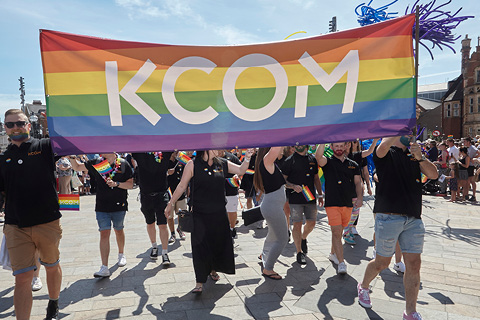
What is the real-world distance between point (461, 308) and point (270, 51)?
353 centimetres

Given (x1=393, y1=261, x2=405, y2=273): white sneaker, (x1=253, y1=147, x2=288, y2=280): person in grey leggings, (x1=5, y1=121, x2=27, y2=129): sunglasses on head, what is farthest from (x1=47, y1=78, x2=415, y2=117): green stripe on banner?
(x1=393, y1=261, x2=405, y2=273): white sneaker

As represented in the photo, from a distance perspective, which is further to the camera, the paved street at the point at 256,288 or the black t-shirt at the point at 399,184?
the paved street at the point at 256,288

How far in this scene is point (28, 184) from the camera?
3408 mm

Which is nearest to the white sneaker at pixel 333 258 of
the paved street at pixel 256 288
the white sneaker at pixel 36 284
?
the paved street at pixel 256 288

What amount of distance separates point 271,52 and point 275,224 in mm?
2332

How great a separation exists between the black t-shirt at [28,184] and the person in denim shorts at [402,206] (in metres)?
3.43

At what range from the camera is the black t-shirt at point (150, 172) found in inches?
216

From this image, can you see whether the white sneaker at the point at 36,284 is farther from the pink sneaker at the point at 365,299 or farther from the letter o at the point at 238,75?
the pink sneaker at the point at 365,299

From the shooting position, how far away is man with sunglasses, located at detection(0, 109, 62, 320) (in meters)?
3.35

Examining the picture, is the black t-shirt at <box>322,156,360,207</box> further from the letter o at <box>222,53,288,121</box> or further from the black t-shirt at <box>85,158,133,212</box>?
the black t-shirt at <box>85,158,133,212</box>

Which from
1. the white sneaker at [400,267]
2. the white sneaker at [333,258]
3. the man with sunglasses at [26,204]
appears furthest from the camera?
the white sneaker at [333,258]

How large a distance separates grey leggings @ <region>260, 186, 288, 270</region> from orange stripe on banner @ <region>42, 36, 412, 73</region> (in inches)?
77.3

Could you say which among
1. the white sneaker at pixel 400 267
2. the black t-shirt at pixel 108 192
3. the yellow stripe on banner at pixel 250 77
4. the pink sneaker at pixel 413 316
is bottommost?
the white sneaker at pixel 400 267

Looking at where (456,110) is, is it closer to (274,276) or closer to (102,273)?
(274,276)
